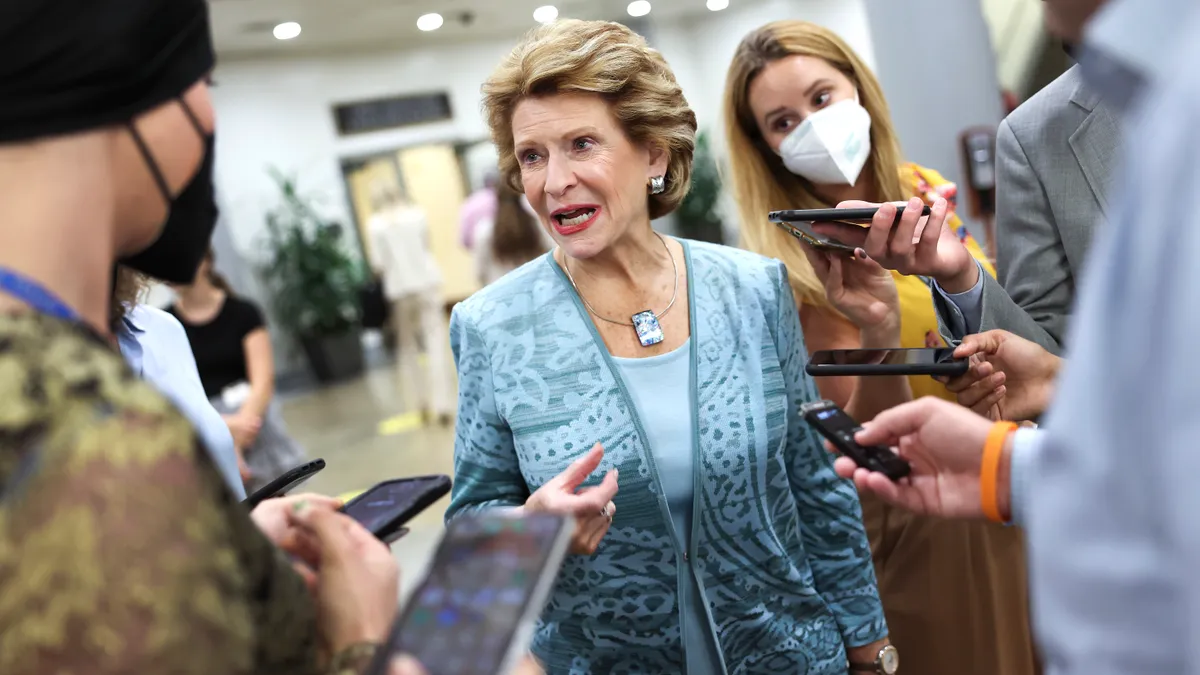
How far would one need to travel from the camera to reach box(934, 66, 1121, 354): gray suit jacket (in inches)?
70.7

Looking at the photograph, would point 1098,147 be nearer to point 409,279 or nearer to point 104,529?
point 104,529

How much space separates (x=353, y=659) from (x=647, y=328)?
105 cm

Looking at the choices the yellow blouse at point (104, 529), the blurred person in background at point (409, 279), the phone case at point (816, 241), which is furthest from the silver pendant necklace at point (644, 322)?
the blurred person in background at point (409, 279)

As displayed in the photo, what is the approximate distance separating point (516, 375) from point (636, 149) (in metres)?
0.55

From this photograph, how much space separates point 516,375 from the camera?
177 centimetres

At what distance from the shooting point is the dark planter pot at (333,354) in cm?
1166

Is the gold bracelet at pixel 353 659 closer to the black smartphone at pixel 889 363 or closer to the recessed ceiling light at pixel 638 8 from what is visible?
the black smartphone at pixel 889 363

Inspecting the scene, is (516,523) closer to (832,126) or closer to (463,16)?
(832,126)

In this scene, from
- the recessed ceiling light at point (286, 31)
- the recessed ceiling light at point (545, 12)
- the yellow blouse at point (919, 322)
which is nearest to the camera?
the yellow blouse at point (919, 322)

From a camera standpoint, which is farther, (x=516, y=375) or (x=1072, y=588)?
(x=516, y=375)

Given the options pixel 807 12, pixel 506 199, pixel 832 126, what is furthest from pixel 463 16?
pixel 832 126

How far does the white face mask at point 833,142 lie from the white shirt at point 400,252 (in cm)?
672

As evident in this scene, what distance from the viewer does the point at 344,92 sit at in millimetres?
12695

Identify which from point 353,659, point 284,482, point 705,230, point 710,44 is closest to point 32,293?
point 353,659
